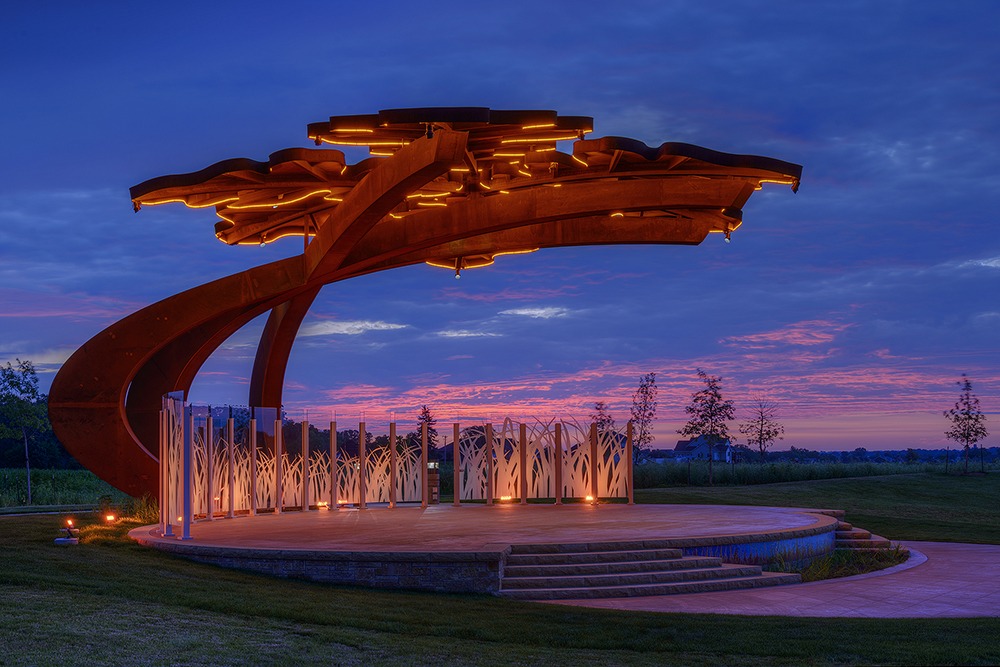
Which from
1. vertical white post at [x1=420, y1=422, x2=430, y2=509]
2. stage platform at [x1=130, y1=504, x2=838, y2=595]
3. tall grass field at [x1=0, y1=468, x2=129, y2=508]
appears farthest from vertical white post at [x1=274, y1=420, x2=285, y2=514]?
tall grass field at [x1=0, y1=468, x2=129, y2=508]

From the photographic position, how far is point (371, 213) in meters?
14.3

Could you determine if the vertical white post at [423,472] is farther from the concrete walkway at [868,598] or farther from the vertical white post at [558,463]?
the concrete walkway at [868,598]

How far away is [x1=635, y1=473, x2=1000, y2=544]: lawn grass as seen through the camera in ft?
62.5

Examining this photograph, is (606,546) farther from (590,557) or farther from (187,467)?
(187,467)

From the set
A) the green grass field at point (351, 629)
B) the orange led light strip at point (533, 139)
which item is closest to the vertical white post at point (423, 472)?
the orange led light strip at point (533, 139)

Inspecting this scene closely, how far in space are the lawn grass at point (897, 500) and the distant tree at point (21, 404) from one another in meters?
18.0

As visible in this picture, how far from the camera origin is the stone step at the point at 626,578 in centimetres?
1066

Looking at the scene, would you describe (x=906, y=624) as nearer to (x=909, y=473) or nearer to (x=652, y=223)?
(x=652, y=223)

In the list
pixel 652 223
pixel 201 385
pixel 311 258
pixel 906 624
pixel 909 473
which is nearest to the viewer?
pixel 906 624

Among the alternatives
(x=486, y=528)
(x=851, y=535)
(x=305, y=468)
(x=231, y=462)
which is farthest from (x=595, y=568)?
(x=305, y=468)

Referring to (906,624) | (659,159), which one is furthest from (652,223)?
(906,624)

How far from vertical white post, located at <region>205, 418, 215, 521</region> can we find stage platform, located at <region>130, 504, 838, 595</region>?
368 millimetres

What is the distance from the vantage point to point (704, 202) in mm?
15734

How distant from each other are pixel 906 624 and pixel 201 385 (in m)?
14.1
